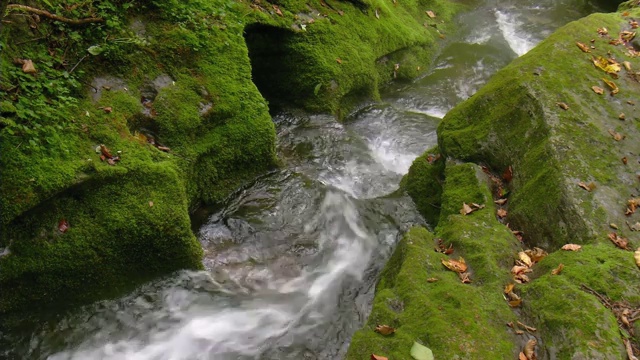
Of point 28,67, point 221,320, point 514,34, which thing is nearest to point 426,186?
point 221,320

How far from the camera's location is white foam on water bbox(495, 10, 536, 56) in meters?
12.1

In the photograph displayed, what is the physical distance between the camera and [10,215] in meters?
3.85

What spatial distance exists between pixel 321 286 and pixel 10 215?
322cm

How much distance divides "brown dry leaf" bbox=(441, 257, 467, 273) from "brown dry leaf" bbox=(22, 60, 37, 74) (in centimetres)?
441

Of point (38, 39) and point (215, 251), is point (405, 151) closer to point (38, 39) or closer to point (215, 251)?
point (215, 251)

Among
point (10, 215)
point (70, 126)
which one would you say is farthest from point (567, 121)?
point (10, 215)

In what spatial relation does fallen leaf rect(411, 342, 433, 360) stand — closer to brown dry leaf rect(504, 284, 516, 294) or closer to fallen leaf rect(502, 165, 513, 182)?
brown dry leaf rect(504, 284, 516, 294)

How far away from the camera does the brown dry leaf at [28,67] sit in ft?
14.1

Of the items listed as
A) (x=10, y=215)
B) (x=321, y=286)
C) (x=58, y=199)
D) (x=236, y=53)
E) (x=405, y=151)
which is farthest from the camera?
(x=405, y=151)

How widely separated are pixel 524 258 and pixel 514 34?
10373 mm

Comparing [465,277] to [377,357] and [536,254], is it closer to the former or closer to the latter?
[536,254]

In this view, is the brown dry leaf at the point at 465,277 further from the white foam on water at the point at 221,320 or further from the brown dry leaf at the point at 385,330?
the white foam on water at the point at 221,320

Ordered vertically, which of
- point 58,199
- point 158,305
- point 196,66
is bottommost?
point 158,305

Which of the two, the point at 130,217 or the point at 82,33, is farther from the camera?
the point at 82,33
